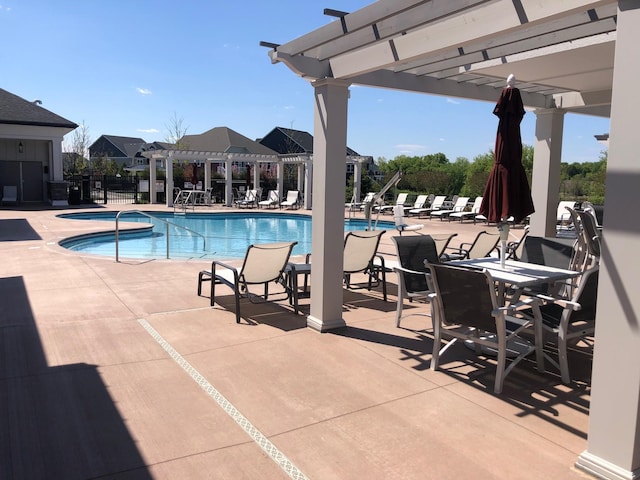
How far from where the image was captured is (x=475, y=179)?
25.2 metres

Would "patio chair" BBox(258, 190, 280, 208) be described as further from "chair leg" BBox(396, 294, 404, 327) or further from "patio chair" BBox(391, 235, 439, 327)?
"chair leg" BBox(396, 294, 404, 327)

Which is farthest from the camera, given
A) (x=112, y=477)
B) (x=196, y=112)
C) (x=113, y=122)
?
(x=113, y=122)

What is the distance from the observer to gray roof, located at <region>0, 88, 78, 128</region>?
21812 millimetres

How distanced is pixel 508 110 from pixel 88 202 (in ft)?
78.4

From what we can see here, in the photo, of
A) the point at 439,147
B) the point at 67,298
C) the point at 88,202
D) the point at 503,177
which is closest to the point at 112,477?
the point at 503,177

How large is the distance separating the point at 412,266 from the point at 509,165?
58.7 inches

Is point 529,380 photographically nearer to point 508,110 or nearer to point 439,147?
point 508,110

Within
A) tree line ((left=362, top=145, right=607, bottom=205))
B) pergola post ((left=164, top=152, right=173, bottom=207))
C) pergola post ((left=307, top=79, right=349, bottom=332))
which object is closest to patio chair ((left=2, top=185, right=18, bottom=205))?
pergola post ((left=164, top=152, right=173, bottom=207))

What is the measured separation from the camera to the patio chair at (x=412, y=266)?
17.1 ft

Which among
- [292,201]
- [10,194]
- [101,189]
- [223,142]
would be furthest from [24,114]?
[223,142]

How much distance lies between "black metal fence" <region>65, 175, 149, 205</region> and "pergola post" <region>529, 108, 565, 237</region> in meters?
21.6

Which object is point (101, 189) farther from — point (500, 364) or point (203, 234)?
point (500, 364)

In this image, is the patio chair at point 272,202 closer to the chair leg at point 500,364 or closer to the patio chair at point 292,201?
the patio chair at point 292,201

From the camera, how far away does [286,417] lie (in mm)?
3266
